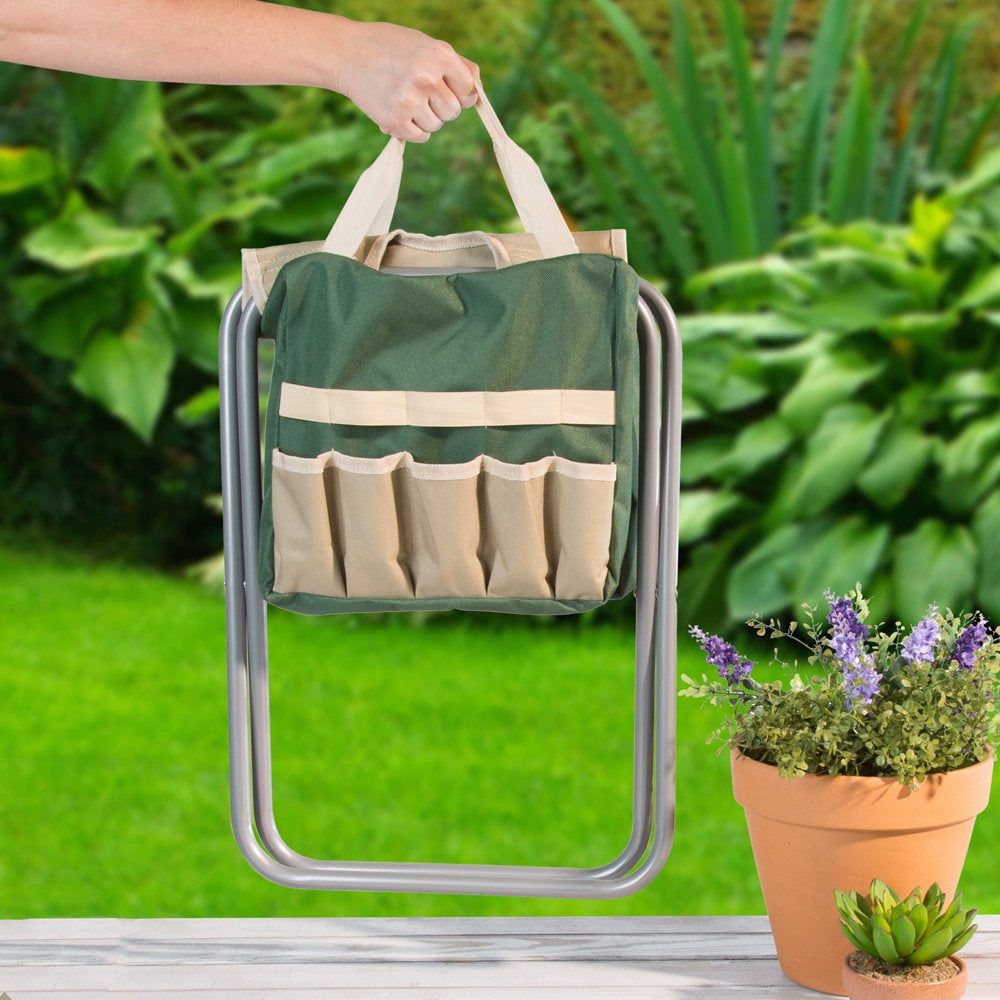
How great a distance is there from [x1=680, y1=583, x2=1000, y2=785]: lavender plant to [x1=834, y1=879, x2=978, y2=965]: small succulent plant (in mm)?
115

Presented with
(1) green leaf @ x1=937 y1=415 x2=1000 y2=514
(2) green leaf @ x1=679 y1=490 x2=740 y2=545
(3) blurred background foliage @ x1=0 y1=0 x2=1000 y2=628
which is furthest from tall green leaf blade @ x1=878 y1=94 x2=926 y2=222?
(2) green leaf @ x1=679 y1=490 x2=740 y2=545

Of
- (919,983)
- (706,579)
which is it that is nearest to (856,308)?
(706,579)

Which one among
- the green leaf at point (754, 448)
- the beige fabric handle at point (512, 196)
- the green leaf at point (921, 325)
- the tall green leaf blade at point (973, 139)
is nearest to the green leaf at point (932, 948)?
the beige fabric handle at point (512, 196)

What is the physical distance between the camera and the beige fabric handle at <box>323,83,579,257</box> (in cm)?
128

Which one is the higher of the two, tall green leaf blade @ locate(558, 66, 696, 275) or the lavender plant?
tall green leaf blade @ locate(558, 66, 696, 275)

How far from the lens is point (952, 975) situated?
1.25 metres

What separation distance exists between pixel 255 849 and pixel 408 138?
2.45ft

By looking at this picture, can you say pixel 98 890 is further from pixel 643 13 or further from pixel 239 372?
pixel 643 13

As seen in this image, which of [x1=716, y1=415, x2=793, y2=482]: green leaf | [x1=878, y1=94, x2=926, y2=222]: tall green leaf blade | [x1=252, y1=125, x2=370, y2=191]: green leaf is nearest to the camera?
[x1=716, y1=415, x2=793, y2=482]: green leaf

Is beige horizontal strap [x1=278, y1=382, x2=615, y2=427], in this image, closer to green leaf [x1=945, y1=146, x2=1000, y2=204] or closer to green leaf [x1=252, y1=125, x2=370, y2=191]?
green leaf [x1=945, y1=146, x2=1000, y2=204]

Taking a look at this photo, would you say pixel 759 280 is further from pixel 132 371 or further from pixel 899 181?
pixel 132 371

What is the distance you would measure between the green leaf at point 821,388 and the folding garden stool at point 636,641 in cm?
188

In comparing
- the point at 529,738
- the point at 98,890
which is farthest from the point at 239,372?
the point at 529,738

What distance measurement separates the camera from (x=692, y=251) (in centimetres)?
397
